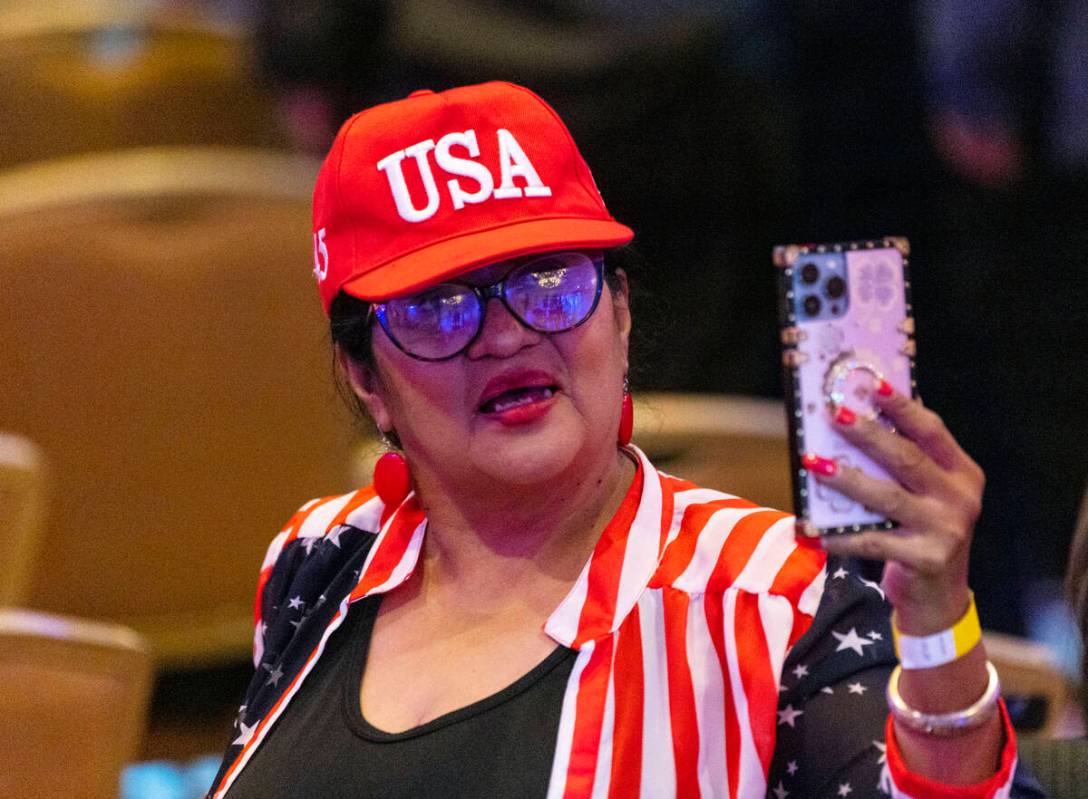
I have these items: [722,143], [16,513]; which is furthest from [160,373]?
[722,143]

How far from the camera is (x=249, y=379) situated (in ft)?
10.1

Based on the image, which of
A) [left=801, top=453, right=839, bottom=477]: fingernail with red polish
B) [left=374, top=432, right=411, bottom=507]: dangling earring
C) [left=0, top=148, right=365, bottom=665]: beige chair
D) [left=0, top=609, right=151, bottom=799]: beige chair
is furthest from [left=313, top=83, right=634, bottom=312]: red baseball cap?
[left=0, top=148, right=365, bottom=665]: beige chair

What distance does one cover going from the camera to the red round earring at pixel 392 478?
1.94 m

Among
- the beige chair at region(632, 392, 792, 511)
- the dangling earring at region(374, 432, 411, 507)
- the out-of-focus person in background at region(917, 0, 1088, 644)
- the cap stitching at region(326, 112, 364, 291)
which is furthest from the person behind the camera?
the out-of-focus person in background at region(917, 0, 1088, 644)

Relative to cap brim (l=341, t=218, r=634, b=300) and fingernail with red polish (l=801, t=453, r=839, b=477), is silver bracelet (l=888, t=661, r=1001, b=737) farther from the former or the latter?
cap brim (l=341, t=218, r=634, b=300)

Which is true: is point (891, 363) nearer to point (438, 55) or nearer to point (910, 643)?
point (910, 643)

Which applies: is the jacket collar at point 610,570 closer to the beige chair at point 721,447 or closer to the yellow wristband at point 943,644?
the yellow wristband at point 943,644

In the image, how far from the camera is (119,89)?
4.08 metres

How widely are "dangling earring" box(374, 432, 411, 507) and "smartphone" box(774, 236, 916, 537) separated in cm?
71

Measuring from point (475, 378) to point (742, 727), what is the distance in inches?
17.7

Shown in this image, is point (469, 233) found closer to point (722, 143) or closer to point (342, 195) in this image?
point (342, 195)

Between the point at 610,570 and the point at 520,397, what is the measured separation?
0.66 feet

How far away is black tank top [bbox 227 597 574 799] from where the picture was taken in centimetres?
160

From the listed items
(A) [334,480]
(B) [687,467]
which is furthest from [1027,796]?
(A) [334,480]
